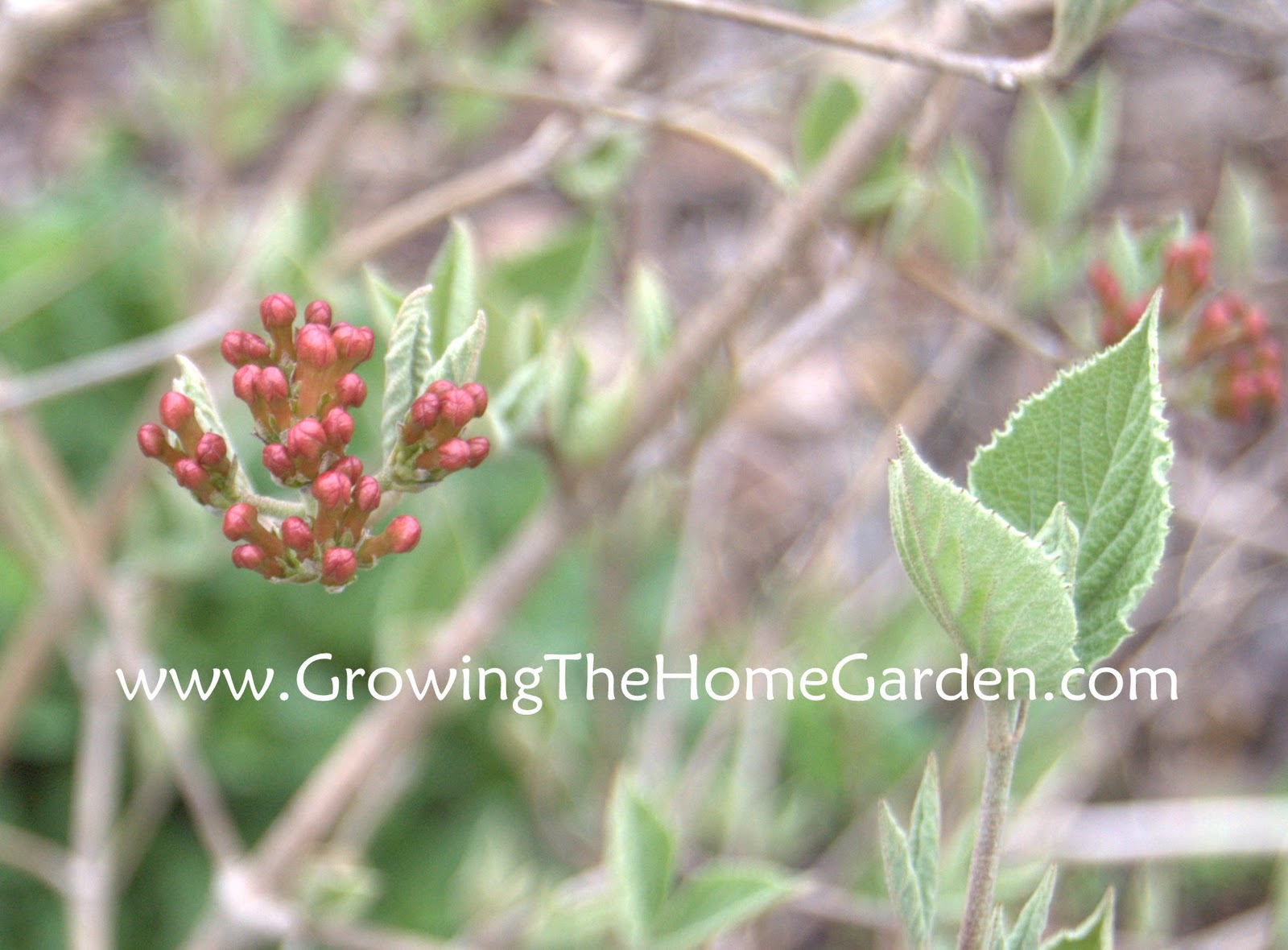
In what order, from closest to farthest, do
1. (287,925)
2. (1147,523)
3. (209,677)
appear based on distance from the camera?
1. (1147,523)
2. (287,925)
3. (209,677)

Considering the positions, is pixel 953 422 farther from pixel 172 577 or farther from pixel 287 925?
pixel 287 925

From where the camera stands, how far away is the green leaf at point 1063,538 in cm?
40

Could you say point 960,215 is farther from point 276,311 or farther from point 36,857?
point 36,857

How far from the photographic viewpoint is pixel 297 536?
1.37 ft

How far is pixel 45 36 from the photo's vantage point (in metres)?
0.83

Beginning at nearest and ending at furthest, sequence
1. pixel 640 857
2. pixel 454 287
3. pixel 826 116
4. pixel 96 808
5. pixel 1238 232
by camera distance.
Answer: pixel 454 287
pixel 640 857
pixel 826 116
pixel 1238 232
pixel 96 808

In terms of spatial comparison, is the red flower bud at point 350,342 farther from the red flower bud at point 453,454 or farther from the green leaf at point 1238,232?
the green leaf at point 1238,232

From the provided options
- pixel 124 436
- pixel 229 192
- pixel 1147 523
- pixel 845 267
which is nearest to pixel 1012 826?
pixel 845 267

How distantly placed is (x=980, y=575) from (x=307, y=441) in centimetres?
21

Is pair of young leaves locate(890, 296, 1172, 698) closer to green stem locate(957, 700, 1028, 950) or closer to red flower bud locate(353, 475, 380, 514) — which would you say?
green stem locate(957, 700, 1028, 950)

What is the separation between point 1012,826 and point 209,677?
0.79 metres

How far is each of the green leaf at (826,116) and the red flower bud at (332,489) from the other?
539 mm

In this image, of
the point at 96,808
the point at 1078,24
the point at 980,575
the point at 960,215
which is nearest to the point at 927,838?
the point at 980,575

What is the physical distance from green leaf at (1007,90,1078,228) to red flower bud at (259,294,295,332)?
0.58 m
